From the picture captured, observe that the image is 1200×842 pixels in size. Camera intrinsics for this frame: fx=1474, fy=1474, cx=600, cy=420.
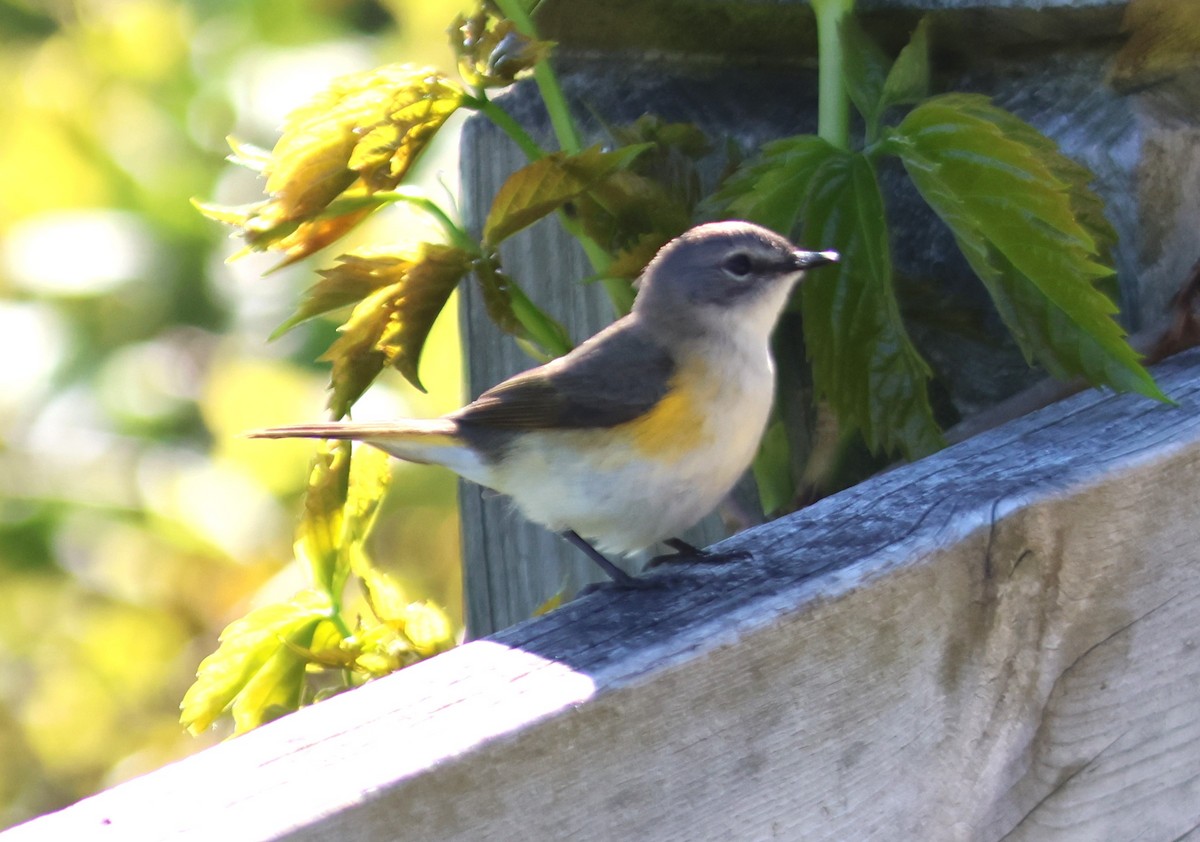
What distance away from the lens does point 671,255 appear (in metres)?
2.01

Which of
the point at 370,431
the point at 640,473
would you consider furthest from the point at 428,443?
the point at 640,473

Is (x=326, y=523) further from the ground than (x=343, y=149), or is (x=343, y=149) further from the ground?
(x=343, y=149)

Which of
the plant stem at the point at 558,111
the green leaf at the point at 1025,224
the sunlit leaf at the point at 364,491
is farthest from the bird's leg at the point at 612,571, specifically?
the green leaf at the point at 1025,224

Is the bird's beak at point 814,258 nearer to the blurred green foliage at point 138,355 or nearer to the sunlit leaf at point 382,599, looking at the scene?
the sunlit leaf at point 382,599

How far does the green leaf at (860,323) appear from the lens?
1706 millimetres

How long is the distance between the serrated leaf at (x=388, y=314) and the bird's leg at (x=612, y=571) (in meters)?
0.34

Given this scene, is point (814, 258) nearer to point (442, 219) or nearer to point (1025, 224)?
point (1025, 224)

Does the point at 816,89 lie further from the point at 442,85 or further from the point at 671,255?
the point at 442,85

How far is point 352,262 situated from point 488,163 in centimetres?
57

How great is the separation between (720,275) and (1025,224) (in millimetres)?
650

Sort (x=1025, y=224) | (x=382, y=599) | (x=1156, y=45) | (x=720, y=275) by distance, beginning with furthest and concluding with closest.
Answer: (x=720, y=275) → (x=382, y=599) → (x=1156, y=45) → (x=1025, y=224)

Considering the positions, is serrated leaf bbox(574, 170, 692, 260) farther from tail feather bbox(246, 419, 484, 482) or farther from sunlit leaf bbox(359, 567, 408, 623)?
sunlit leaf bbox(359, 567, 408, 623)

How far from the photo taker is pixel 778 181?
1.75 meters

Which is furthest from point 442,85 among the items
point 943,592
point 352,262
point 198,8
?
point 198,8
